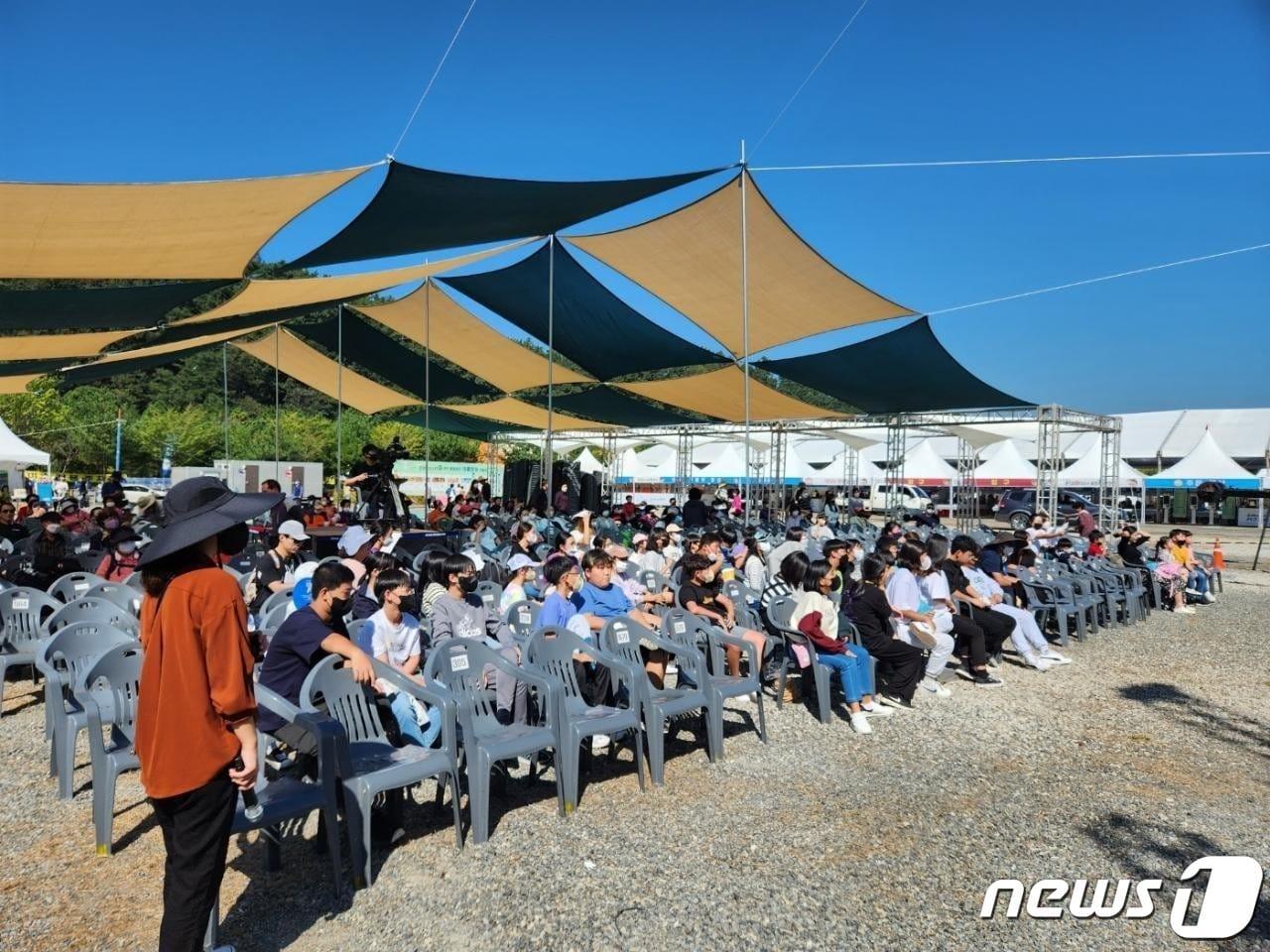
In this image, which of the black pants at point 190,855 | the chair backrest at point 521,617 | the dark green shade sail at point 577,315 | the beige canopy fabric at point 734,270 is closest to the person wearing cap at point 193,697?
the black pants at point 190,855

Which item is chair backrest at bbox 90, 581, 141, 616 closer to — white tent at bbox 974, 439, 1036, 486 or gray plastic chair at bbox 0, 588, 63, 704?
gray plastic chair at bbox 0, 588, 63, 704

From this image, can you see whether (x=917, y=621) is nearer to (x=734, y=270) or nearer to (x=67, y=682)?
(x=67, y=682)

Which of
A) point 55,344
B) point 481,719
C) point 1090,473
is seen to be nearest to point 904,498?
point 1090,473

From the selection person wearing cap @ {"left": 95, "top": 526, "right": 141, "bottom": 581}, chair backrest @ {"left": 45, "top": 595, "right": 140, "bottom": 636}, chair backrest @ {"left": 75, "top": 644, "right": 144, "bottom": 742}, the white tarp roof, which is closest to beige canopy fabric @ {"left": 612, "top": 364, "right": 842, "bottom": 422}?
person wearing cap @ {"left": 95, "top": 526, "right": 141, "bottom": 581}

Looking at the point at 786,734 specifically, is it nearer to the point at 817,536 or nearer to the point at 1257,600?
the point at 817,536

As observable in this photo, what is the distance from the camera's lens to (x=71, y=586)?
19.1 feet

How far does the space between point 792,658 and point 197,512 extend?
13.9 feet

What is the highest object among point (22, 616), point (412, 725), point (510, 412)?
point (510, 412)

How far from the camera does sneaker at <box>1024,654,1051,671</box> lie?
22.1 feet

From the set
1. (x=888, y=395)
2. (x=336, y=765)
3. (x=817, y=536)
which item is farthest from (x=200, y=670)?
(x=888, y=395)

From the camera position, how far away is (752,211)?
9.12 meters

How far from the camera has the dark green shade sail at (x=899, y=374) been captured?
12.7 meters

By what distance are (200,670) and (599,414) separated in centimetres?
1893

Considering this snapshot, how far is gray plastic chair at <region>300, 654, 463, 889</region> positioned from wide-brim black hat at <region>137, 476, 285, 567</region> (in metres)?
1.17
